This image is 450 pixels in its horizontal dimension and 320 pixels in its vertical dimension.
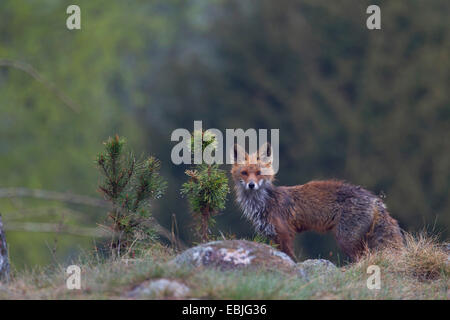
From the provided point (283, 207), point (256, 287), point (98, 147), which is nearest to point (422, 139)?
point (98, 147)

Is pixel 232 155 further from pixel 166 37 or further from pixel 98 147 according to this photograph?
pixel 166 37

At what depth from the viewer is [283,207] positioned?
10883 mm

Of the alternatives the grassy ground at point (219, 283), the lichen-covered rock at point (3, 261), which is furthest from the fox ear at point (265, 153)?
the lichen-covered rock at point (3, 261)

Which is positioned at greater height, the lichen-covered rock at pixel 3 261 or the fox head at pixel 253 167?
the fox head at pixel 253 167

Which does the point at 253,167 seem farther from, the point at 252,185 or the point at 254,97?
the point at 254,97

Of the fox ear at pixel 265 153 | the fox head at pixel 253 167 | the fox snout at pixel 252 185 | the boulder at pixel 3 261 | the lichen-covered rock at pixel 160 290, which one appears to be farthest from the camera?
the fox ear at pixel 265 153

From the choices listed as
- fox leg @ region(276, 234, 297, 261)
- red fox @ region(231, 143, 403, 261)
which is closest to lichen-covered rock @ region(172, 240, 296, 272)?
fox leg @ region(276, 234, 297, 261)

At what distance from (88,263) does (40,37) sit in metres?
19.5

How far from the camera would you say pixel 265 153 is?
11.1m

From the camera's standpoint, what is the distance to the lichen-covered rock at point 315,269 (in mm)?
7888

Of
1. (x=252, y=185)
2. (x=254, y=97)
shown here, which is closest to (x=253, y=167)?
(x=252, y=185)

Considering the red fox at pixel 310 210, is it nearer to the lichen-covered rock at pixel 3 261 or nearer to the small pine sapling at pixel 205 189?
the small pine sapling at pixel 205 189

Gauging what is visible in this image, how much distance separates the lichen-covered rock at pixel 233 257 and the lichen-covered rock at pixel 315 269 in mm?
173

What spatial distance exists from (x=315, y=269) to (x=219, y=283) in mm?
2251
